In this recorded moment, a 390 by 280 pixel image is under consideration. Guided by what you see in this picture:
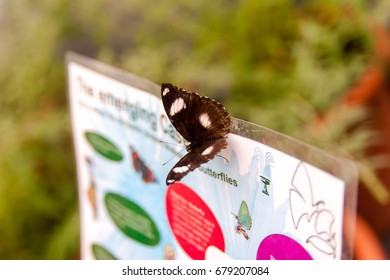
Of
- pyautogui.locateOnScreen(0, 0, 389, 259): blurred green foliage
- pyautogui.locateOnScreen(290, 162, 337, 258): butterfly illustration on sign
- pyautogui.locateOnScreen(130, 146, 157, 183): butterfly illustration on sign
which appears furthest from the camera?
pyautogui.locateOnScreen(0, 0, 389, 259): blurred green foliage

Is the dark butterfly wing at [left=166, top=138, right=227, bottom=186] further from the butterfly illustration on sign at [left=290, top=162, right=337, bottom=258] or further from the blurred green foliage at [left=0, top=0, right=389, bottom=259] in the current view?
the blurred green foliage at [left=0, top=0, right=389, bottom=259]

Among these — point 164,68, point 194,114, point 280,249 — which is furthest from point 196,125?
point 164,68

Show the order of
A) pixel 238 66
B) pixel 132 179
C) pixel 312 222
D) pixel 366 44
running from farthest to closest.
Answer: pixel 366 44 → pixel 238 66 → pixel 132 179 → pixel 312 222

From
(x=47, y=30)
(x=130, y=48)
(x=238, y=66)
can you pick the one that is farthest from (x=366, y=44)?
(x=47, y=30)

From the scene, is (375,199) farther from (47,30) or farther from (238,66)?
(47,30)

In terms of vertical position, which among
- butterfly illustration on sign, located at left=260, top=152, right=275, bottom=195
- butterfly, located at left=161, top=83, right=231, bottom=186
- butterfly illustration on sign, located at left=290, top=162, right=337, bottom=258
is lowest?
butterfly illustration on sign, located at left=290, top=162, right=337, bottom=258

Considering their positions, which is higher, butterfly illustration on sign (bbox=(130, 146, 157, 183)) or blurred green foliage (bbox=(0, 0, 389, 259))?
blurred green foliage (bbox=(0, 0, 389, 259))

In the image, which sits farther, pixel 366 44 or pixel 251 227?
pixel 366 44

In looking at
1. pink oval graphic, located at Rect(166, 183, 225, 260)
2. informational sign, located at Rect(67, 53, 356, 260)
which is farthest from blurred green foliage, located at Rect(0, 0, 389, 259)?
pink oval graphic, located at Rect(166, 183, 225, 260)

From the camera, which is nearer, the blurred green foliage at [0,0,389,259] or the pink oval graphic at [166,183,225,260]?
the pink oval graphic at [166,183,225,260]

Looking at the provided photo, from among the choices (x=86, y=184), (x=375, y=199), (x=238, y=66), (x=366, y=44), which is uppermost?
(x=366, y=44)
